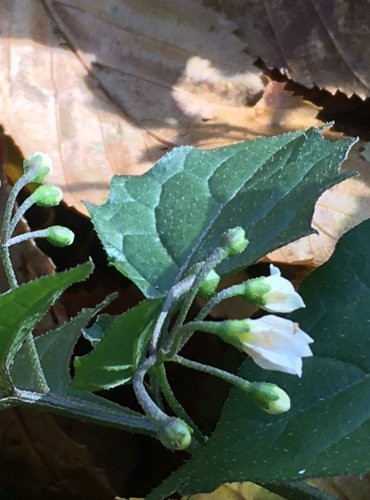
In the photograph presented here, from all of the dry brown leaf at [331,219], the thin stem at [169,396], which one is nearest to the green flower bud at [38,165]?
the thin stem at [169,396]

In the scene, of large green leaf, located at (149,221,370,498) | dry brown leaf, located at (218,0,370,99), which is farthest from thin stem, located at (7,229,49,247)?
dry brown leaf, located at (218,0,370,99)

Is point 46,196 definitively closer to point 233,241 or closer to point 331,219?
point 233,241

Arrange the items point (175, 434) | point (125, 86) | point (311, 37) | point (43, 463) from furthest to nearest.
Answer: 1. point (311, 37)
2. point (125, 86)
3. point (43, 463)
4. point (175, 434)

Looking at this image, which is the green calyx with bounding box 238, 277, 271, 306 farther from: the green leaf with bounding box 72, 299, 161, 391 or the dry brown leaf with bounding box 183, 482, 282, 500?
the dry brown leaf with bounding box 183, 482, 282, 500

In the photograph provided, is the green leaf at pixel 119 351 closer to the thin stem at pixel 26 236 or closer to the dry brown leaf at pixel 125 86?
the thin stem at pixel 26 236

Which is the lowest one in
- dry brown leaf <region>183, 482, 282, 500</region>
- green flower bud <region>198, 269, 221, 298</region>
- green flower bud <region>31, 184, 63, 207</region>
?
dry brown leaf <region>183, 482, 282, 500</region>

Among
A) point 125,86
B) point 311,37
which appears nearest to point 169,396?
point 125,86
